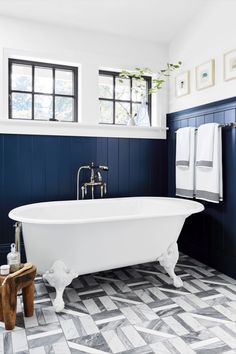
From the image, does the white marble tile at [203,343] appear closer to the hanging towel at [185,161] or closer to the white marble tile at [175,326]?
the white marble tile at [175,326]

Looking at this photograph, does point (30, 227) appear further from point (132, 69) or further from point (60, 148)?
point (132, 69)

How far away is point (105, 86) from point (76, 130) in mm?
693

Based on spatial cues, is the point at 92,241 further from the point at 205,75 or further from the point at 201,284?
the point at 205,75

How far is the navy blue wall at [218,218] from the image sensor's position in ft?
9.00

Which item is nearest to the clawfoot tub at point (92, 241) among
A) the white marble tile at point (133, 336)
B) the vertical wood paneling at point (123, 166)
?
the white marble tile at point (133, 336)

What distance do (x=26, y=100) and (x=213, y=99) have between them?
1885mm

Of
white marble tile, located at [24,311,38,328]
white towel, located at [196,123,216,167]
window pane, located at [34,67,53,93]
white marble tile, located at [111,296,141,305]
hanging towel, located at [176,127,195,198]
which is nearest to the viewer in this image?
white marble tile, located at [24,311,38,328]

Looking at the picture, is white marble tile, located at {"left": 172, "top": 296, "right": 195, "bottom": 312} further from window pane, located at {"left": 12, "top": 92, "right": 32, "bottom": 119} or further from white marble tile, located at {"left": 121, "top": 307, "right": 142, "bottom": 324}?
window pane, located at {"left": 12, "top": 92, "right": 32, "bottom": 119}

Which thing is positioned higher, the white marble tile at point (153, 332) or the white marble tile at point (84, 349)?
the white marble tile at point (153, 332)

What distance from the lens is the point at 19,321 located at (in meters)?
2.00

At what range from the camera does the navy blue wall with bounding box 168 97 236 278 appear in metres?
2.74

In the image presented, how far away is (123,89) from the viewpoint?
3.63 meters

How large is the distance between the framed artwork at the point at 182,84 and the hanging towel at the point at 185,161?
1.44 feet

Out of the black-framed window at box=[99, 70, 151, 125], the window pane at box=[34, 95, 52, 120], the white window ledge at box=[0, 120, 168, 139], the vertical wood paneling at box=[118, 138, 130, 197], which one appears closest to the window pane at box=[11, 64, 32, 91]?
the window pane at box=[34, 95, 52, 120]
